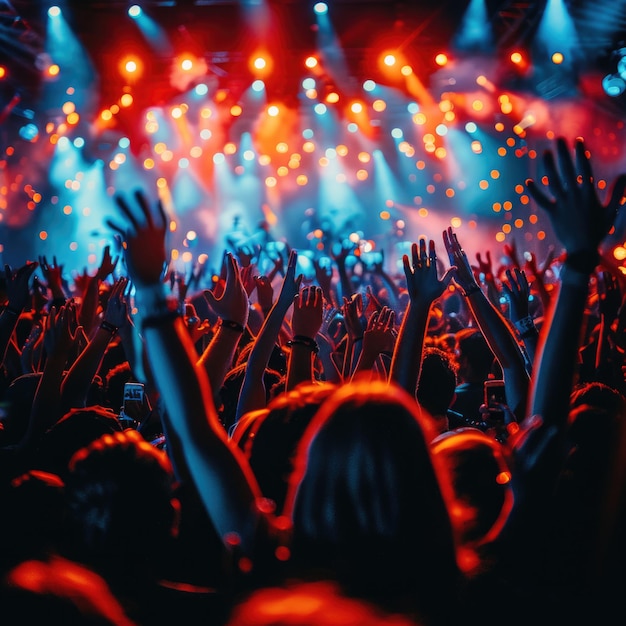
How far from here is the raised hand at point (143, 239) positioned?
5.45 feet

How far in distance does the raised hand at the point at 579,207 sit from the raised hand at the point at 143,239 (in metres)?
1.02

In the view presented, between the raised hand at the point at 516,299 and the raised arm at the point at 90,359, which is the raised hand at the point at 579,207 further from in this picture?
the raised arm at the point at 90,359

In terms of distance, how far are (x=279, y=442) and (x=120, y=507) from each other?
49 cm

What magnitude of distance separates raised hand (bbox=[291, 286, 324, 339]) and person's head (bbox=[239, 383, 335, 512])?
42.8 inches

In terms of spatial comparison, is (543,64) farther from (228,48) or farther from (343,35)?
(228,48)

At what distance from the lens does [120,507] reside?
1565 mm

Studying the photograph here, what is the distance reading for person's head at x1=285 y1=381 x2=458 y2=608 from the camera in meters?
1.30

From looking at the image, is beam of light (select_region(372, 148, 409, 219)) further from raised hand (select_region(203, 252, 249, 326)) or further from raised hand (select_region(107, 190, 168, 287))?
raised hand (select_region(107, 190, 168, 287))

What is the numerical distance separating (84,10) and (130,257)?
12.0 meters

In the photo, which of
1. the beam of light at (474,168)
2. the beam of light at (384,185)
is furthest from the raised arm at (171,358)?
the beam of light at (384,185)

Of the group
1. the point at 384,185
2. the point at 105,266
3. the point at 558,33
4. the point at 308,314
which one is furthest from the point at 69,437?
the point at 384,185

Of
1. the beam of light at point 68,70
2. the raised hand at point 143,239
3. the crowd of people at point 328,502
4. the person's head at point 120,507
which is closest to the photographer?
the crowd of people at point 328,502

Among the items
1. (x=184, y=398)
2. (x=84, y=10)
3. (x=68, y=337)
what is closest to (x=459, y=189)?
(x=84, y=10)

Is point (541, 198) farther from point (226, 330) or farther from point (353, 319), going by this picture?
point (353, 319)
